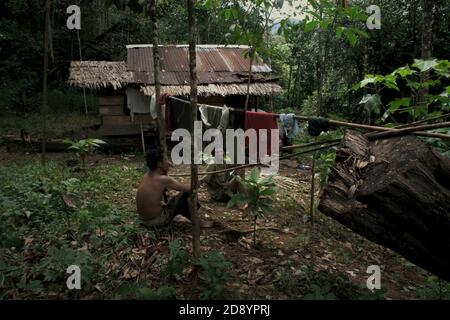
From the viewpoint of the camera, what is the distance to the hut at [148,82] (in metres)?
10.1

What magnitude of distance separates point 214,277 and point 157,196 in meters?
1.58

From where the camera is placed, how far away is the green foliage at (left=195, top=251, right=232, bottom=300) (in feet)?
10.9

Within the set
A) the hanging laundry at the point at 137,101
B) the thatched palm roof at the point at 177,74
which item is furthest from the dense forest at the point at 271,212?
the hanging laundry at the point at 137,101

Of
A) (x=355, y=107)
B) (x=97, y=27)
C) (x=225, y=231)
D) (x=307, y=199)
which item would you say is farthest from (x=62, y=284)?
(x=97, y=27)

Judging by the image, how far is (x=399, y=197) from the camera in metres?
2.58

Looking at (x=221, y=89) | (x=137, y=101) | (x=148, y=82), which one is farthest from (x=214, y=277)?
(x=137, y=101)

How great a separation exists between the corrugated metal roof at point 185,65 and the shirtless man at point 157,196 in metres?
5.95

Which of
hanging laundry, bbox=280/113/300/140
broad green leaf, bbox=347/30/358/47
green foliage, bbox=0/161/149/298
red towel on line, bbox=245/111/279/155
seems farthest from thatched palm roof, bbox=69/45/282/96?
broad green leaf, bbox=347/30/358/47

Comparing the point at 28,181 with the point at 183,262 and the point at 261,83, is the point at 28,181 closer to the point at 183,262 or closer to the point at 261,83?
the point at 183,262

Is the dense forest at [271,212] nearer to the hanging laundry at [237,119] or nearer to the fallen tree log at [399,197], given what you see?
the fallen tree log at [399,197]

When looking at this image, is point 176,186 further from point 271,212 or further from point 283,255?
point 283,255

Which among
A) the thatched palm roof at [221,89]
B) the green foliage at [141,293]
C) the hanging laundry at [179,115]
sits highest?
the thatched palm roof at [221,89]
